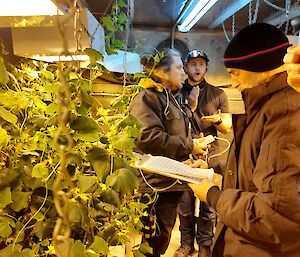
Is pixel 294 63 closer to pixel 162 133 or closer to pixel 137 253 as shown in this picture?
pixel 137 253

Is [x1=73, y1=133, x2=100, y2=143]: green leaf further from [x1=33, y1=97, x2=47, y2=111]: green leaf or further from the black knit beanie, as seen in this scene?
the black knit beanie

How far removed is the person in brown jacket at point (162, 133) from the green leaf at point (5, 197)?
3.21ft

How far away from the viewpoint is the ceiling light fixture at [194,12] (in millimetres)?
2514

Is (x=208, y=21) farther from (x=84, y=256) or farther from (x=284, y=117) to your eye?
(x=84, y=256)

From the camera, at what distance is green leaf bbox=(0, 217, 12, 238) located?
1.06 metres

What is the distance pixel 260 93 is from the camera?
1102 millimetres

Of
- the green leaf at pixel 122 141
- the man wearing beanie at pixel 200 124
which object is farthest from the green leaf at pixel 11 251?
the man wearing beanie at pixel 200 124

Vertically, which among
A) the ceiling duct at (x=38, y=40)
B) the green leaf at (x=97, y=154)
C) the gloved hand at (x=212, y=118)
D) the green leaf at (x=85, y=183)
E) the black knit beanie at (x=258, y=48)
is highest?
the ceiling duct at (x=38, y=40)

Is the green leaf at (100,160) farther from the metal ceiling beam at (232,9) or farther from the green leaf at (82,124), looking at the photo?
the metal ceiling beam at (232,9)

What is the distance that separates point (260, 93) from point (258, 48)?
0.61 ft

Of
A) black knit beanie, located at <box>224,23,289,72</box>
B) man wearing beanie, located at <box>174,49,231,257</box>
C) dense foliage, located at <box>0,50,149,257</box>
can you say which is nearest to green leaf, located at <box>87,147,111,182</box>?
dense foliage, located at <box>0,50,149,257</box>

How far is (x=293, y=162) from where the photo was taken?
97 cm

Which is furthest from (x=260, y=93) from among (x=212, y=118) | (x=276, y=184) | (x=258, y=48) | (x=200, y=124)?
(x=200, y=124)

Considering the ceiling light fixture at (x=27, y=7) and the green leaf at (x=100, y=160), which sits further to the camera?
the green leaf at (x=100, y=160)
